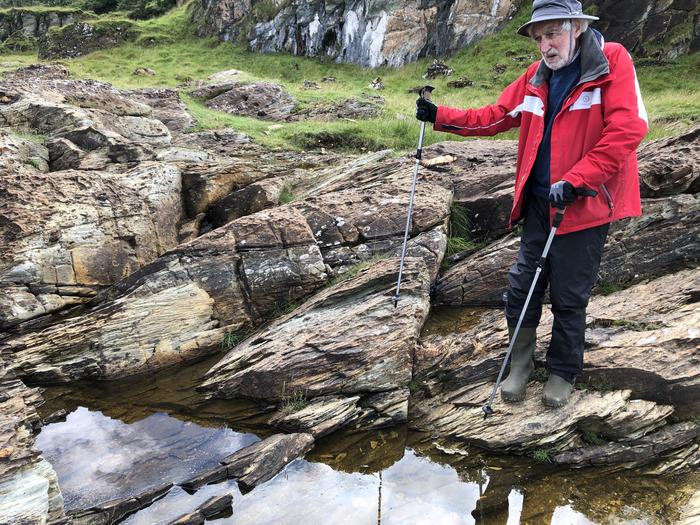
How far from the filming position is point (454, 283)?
30.6ft

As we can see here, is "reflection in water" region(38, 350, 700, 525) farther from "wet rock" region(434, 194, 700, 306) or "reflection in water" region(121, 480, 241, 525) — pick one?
"wet rock" region(434, 194, 700, 306)

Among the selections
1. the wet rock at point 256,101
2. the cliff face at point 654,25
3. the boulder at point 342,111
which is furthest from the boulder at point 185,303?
the cliff face at point 654,25

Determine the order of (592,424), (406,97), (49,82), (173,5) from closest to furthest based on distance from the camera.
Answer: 1. (592,424)
2. (49,82)
3. (406,97)
4. (173,5)

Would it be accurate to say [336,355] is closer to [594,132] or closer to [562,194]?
[562,194]

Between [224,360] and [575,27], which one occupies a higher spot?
[575,27]

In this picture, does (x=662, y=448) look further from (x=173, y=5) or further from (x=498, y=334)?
(x=173, y=5)

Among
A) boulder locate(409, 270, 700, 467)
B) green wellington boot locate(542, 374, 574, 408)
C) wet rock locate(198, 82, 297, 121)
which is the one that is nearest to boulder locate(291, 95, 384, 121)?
wet rock locate(198, 82, 297, 121)

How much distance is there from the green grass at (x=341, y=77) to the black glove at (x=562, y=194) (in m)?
10.2

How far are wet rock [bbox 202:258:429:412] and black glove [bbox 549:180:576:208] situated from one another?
10.4 feet

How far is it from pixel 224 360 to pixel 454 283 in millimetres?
4203

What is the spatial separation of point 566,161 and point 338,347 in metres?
3.97

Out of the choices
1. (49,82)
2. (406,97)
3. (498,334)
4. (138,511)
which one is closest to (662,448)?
(498,334)

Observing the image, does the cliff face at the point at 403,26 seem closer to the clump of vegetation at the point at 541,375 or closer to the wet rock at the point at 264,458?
the clump of vegetation at the point at 541,375

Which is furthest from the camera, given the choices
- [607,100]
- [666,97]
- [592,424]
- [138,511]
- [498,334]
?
[666,97]
